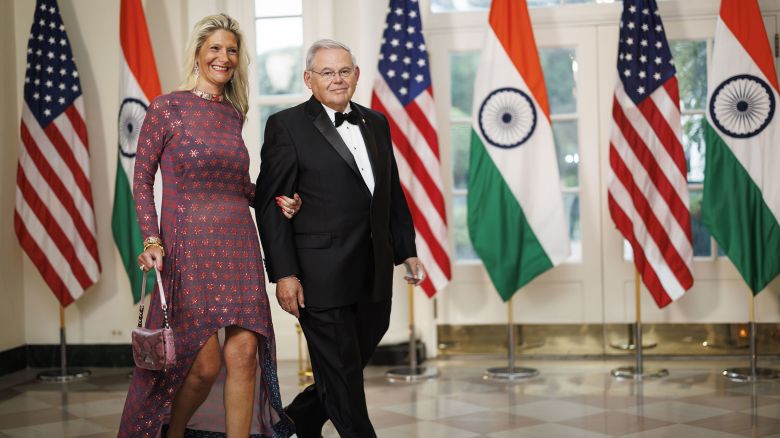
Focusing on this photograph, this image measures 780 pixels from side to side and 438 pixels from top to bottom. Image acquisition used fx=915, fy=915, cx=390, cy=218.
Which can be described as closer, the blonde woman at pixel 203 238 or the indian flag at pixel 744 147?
the blonde woman at pixel 203 238

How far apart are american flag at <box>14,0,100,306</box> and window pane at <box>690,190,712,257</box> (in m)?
4.19

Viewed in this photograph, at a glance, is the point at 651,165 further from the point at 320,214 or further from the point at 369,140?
the point at 320,214

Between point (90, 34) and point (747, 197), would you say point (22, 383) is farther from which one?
point (747, 197)

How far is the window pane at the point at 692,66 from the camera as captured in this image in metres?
6.41

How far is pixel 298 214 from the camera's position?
10.9 feet

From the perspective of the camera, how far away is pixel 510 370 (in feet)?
19.6

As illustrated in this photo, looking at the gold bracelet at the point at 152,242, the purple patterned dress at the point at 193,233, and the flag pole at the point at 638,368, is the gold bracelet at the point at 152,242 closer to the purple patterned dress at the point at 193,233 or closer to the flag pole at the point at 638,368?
the purple patterned dress at the point at 193,233


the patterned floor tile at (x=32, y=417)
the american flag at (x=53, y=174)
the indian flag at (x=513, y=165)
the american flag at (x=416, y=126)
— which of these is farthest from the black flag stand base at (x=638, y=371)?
the american flag at (x=53, y=174)

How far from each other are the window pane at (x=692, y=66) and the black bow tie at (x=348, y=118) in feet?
12.2

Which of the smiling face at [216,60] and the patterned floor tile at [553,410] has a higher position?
the smiling face at [216,60]

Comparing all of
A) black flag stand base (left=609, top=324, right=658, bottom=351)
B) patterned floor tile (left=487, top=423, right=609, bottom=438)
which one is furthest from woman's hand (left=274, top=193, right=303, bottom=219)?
black flag stand base (left=609, top=324, right=658, bottom=351)

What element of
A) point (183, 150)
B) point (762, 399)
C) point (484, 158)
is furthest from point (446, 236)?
point (183, 150)

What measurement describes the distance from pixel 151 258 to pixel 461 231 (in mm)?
3707

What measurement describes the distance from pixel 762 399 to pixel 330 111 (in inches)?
124
